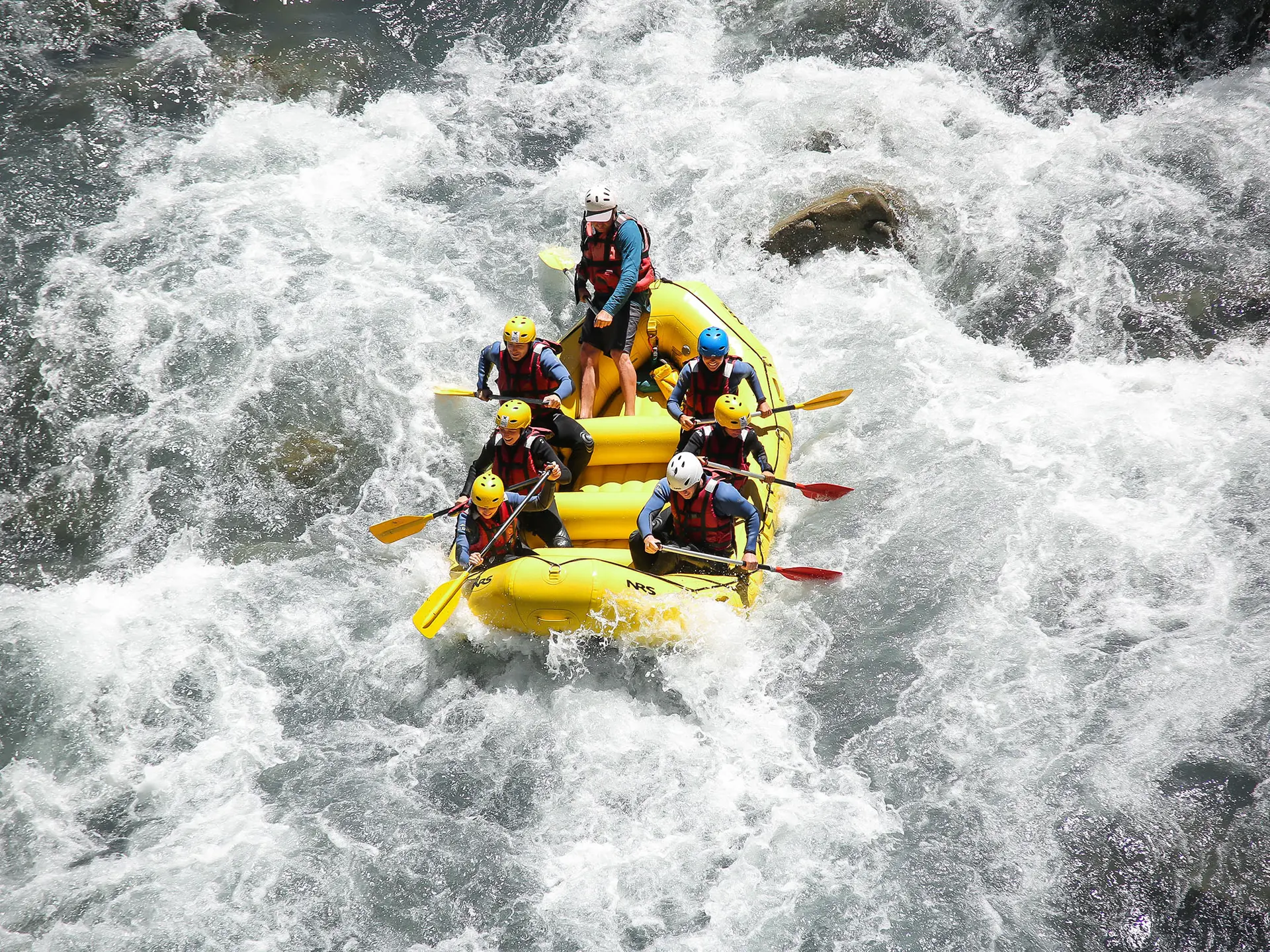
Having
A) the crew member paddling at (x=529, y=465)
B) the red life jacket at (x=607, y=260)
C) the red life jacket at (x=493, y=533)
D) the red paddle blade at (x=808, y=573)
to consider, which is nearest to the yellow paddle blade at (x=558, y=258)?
the red life jacket at (x=607, y=260)

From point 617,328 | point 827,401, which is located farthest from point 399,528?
point 827,401

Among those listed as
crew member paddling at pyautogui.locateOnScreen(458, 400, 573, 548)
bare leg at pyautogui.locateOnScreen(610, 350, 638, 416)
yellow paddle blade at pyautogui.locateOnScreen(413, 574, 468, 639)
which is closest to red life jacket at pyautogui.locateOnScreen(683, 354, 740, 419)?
bare leg at pyautogui.locateOnScreen(610, 350, 638, 416)

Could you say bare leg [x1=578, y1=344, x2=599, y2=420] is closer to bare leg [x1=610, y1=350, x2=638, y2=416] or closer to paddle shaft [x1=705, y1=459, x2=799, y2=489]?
bare leg [x1=610, y1=350, x2=638, y2=416]

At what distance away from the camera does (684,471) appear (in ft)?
19.2

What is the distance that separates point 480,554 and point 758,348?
270 cm

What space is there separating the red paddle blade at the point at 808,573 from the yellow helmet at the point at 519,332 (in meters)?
2.16

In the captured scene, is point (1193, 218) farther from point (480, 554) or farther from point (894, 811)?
point (480, 554)

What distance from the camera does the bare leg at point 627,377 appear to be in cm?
724

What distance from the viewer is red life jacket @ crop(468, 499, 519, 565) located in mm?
6191

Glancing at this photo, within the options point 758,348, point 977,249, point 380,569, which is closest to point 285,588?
point 380,569

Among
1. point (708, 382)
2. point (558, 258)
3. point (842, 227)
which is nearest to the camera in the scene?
point (708, 382)

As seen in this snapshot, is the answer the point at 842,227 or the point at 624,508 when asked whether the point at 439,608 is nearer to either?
the point at 624,508

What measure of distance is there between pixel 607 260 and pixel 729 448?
5.43 ft

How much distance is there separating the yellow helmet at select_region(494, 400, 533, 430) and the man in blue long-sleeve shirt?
0.91 metres
